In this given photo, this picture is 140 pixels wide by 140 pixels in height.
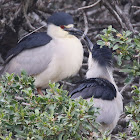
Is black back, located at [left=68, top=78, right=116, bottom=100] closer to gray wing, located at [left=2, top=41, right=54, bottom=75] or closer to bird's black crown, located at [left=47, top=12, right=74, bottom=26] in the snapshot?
gray wing, located at [left=2, top=41, right=54, bottom=75]

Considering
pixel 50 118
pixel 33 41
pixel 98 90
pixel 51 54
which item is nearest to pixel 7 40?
pixel 33 41

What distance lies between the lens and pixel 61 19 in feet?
16.1

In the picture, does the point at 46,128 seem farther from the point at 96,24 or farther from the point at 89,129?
the point at 96,24

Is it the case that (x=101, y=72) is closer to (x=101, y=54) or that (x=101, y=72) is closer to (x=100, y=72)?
(x=100, y=72)

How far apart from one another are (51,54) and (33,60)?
24cm

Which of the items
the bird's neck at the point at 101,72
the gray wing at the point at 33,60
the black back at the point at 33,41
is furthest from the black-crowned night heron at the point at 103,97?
the black back at the point at 33,41

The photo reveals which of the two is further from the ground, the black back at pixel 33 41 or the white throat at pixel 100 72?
the black back at pixel 33 41

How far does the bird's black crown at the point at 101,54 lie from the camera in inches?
177

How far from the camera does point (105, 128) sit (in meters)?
Answer: 4.08

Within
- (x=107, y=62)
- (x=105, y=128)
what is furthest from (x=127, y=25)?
(x=105, y=128)

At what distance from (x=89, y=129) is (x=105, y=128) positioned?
1.29 meters

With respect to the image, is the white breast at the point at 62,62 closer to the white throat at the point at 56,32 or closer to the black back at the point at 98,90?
the white throat at the point at 56,32

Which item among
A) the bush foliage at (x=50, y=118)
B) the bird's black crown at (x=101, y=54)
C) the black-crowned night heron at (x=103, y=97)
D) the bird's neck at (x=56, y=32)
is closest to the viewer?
the bush foliage at (x=50, y=118)

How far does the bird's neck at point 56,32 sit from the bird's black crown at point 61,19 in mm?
54
